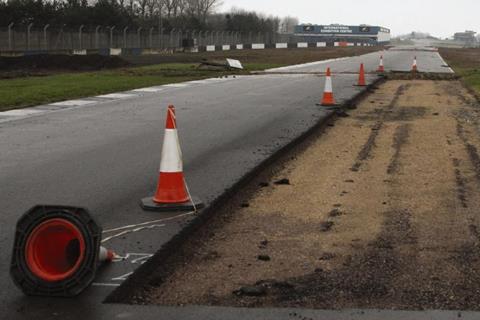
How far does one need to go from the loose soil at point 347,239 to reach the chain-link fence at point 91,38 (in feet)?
124

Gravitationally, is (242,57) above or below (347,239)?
above

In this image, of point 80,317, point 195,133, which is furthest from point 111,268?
point 195,133

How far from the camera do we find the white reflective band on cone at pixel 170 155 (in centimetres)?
617

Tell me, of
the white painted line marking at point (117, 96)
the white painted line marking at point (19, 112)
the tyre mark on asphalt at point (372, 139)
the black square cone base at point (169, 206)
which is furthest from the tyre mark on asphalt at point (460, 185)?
the white painted line marking at point (117, 96)

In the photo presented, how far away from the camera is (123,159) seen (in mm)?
8641

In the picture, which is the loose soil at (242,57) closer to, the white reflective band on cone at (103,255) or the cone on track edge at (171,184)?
the cone on track edge at (171,184)

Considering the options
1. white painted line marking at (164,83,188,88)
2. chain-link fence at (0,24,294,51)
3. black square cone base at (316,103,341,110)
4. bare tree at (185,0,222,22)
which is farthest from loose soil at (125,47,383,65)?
bare tree at (185,0,222,22)

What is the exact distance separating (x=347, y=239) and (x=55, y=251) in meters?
2.39

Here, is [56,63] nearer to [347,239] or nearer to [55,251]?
[347,239]

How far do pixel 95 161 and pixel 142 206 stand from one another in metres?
2.56

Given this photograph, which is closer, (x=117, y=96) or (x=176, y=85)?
(x=117, y=96)

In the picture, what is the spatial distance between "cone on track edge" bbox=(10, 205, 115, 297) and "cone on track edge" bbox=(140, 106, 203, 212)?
1826 mm

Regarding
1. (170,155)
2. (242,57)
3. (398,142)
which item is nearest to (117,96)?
(398,142)

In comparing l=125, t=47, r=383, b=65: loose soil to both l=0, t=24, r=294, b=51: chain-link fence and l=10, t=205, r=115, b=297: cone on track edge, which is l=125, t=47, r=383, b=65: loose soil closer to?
l=0, t=24, r=294, b=51: chain-link fence
